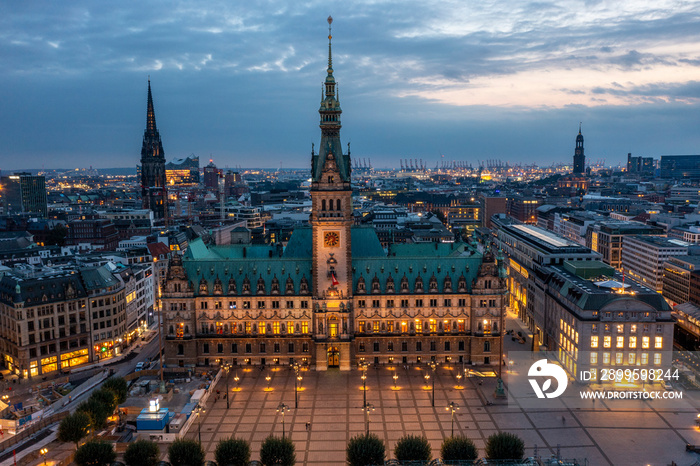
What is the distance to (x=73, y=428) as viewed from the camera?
9956cm

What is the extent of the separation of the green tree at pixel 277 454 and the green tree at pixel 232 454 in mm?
2760

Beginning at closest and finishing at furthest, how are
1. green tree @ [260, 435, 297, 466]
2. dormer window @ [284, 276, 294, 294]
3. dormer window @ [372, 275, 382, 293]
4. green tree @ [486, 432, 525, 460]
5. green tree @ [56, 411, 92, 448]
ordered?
green tree @ [486, 432, 525, 460], green tree @ [260, 435, 297, 466], green tree @ [56, 411, 92, 448], dormer window @ [284, 276, 294, 294], dormer window @ [372, 275, 382, 293]

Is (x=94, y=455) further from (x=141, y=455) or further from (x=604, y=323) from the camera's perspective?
(x=604, y=323)

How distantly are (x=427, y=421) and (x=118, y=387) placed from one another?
60.5m

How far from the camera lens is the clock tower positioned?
A: 143 meters

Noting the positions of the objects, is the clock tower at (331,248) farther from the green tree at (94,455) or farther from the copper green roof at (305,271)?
the green tree at (94,455)

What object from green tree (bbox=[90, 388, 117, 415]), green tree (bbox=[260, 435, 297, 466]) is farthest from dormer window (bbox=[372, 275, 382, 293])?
green tree (bbox=[90, 388, 117, 415])

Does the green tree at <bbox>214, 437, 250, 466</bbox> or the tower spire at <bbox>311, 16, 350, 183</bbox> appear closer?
the green tree at <bbox>214, 437, 250, 466</bbox>

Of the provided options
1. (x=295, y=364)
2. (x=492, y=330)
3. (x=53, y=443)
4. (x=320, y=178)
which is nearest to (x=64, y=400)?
(x=53, y=443)

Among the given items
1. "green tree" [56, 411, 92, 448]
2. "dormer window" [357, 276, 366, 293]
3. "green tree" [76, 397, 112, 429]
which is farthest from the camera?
"dormer window" [357, 276, 366, 293]

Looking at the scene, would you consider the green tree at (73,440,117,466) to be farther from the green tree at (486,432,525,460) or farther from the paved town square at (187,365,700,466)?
the green tree at (486,432,525,460)

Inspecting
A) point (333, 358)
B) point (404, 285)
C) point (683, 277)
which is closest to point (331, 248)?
point (404, 285)

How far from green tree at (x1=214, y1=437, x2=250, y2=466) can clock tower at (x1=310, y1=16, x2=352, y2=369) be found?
54690 mm

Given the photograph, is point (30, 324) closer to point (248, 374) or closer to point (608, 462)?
point (248, 374)
